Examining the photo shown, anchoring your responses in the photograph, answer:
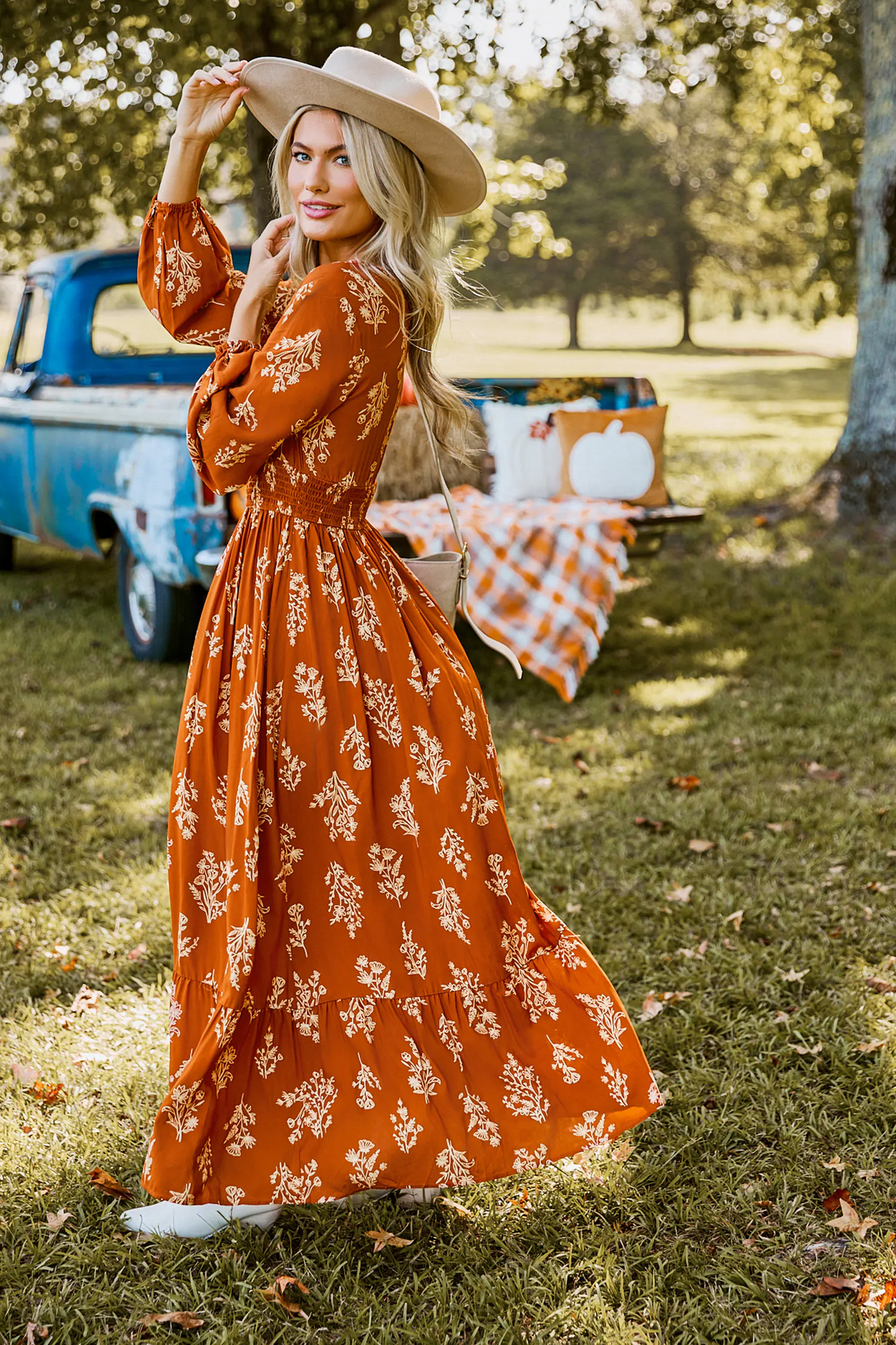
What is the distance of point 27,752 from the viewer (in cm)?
505

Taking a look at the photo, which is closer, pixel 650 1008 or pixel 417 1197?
pixel 417 1197

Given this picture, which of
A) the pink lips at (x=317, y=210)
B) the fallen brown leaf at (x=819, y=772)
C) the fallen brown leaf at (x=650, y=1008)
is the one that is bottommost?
the fallen brown leaf at (x=650, y=1008)

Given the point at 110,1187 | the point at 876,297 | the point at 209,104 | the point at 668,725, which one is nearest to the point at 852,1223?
the point at 110,1187

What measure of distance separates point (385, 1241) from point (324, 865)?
2.43ft

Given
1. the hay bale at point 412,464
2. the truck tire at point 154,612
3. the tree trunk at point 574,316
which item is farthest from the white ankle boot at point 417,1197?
the tree trunk at point 574,316

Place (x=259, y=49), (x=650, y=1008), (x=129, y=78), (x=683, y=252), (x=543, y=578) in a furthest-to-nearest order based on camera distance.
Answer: (x=683, y=252) → (x=129, y=78) → (x=259, y=49) → (x=543, y=578) → (x=650, y=1008)

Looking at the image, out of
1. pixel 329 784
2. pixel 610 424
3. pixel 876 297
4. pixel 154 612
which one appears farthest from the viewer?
pixel 876 297

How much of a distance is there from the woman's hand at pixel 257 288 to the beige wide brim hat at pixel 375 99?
217 mm

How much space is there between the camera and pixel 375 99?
6.42 ft

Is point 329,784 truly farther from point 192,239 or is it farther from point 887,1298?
point 887,1298

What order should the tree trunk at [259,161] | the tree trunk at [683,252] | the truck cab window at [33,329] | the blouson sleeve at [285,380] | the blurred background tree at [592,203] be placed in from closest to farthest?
the blouson sleeve at [285,380], the truck cab window at [33,329], the tree trunk at [259,161], the blurred background tree at [592,203], the tree trunk at [683,252]

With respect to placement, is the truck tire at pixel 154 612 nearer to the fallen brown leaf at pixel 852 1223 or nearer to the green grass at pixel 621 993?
the green grass at pixel 621 993

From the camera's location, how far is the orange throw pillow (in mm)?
6598

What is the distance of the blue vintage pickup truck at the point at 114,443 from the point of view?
5523 mm
